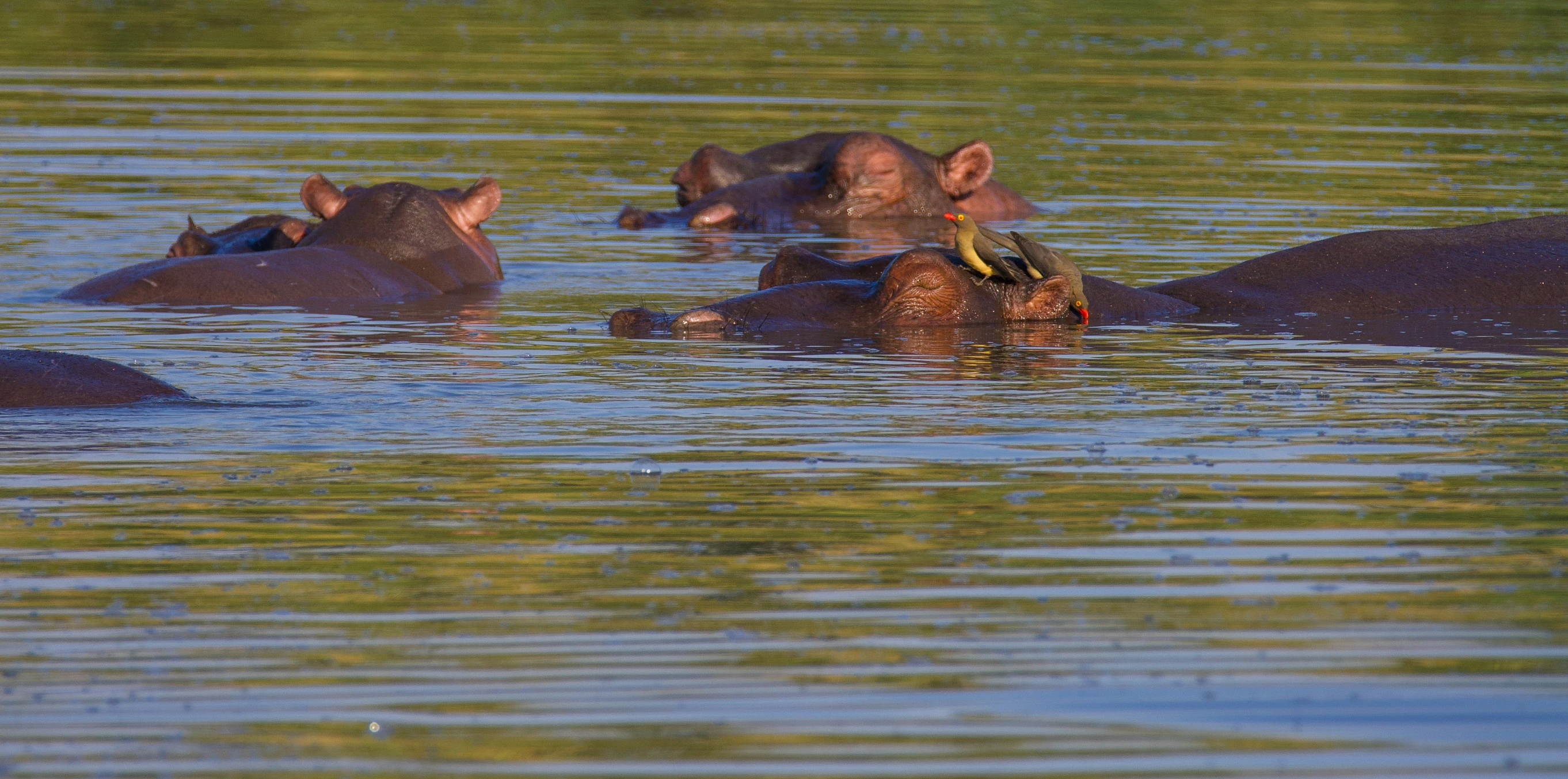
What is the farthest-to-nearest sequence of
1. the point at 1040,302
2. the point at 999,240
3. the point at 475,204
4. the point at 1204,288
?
the point at 475,204, the point at 1204,288, the point at 1040,302, the point at 999,240

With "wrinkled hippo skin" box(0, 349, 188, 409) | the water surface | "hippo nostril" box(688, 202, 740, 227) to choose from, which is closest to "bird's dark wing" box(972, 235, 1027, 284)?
the water surface

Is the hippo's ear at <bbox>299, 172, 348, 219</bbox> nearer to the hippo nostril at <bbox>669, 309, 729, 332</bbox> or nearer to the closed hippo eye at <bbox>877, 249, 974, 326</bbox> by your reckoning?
the hippo nostril at <bbox>669, 309, 729, 332</bbox>

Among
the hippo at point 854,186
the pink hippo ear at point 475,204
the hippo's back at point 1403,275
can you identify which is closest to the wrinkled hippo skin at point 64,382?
the pink hippo ear at point 475,204

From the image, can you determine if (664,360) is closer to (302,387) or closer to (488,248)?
(302,387)

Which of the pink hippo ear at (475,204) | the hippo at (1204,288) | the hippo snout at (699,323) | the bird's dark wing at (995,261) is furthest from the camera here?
the pink hippo ear at (475,204)

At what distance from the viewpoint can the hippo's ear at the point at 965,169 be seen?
629 inches

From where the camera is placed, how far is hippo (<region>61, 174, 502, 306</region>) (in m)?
11.5

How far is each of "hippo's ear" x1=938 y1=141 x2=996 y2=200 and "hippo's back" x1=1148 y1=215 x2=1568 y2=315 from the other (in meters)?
4.20

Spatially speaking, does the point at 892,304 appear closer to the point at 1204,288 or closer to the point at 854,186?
the point at 1204,288

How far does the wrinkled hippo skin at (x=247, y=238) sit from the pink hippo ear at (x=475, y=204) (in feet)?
2.68

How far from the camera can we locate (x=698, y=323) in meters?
10.5

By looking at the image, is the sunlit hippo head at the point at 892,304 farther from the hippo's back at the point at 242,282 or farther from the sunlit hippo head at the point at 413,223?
the sunlit hippo head at the point at 413,223

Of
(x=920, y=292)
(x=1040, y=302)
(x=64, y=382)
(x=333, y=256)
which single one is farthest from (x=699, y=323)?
(x=64, y=382)

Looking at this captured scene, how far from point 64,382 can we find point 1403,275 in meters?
6.64
